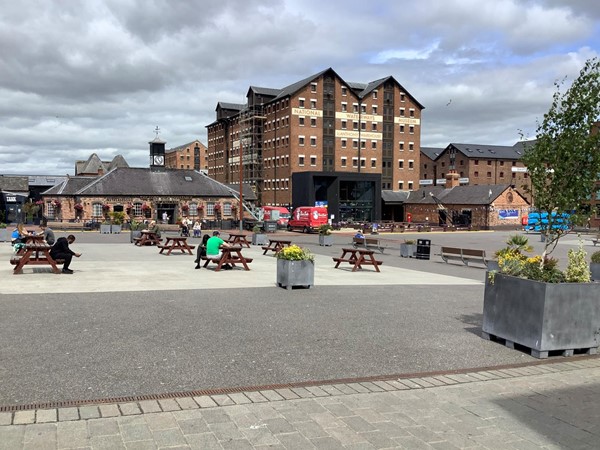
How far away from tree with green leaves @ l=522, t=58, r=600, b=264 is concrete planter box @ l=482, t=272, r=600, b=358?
0.91 metres

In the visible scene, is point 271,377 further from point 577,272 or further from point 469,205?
point 469,205

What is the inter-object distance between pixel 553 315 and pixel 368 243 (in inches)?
883

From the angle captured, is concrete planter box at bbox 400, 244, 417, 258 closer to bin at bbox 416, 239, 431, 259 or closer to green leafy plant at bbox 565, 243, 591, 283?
bin at bbox 416, 239, 431, 259

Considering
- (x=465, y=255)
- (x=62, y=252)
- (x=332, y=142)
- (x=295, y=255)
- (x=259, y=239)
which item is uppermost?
(x=332, y=142)

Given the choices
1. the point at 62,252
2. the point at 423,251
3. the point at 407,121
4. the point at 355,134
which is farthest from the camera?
the point at 407,121

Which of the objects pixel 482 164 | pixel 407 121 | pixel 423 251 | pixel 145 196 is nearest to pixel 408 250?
pixel 423 251

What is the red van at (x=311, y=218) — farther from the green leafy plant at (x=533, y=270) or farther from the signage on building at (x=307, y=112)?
the green leafy plant at (x=533, y=270)

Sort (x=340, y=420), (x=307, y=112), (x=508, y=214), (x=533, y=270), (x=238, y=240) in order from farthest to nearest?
(x=307, y=112)
(x=508, y=214)
(x=238, y=240)
(x=533, y=270)
(x=340, y=420)

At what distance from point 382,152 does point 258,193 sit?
20269 mm

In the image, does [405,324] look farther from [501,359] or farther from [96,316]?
[96,316]

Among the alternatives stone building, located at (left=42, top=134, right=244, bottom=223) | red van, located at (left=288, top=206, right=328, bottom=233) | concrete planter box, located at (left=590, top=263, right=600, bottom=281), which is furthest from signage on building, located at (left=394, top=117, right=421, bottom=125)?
concrete planter box, located at (left=590, top=263, right=600, bottom=281)

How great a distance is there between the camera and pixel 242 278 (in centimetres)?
1527

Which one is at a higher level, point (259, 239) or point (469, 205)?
point (469, 205)

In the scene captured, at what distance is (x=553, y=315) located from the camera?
7.33 m
